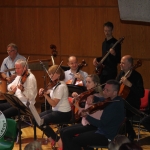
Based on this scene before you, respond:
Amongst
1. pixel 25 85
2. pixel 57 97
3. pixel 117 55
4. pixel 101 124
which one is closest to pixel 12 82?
pixel 25 85

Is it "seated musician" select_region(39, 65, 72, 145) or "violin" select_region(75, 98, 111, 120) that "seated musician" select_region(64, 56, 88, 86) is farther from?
"violin" select_region(75, 98, 111, 120)

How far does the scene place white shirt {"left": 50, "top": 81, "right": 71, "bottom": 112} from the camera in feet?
19.1

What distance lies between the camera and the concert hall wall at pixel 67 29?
810cm

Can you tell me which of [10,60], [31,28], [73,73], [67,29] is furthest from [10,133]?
[31,28]

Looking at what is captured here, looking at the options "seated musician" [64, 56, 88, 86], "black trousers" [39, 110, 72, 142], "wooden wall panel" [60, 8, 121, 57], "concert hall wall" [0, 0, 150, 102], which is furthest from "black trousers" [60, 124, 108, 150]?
"wooden wall panel" [60, 8, 121, 57]

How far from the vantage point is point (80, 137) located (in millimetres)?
4977

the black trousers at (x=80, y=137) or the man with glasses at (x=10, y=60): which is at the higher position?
the man with glasses at (x=10, y=60)

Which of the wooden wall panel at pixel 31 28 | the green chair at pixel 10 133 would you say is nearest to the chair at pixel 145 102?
the green chair at pixel 10 133

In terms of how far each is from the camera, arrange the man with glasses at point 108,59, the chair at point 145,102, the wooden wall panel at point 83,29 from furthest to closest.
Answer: the wooden wall panel at point 83,29
the man with glasses at point 108,59
the chair at point 145,102

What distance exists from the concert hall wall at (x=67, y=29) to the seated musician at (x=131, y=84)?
6.10 ft

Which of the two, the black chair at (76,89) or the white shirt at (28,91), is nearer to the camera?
the black chair at (76,89)

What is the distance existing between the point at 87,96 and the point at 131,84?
86cm

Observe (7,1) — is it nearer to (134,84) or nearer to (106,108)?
(134,84)

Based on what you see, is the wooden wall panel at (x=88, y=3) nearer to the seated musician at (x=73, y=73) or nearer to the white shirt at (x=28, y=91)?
the seated musician at (x=73, y=73)
